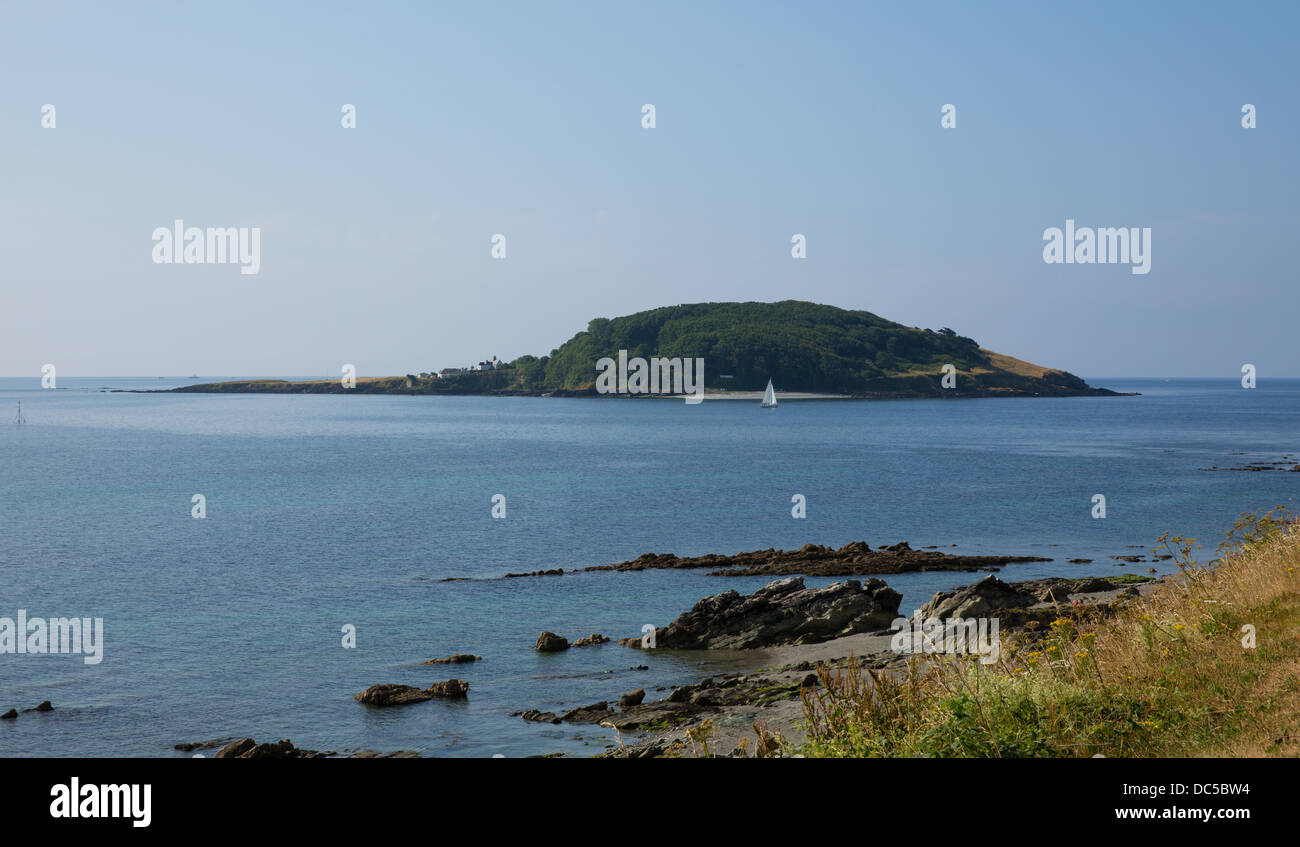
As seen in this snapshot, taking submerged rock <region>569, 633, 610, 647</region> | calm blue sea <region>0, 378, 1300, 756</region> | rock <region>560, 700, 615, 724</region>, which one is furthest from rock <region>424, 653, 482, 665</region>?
rock <region>560, 700, 615, 724</region>

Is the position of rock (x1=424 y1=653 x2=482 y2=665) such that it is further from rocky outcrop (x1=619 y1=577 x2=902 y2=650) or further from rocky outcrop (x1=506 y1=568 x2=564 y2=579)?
rocky outcrop (x1=506 y1=568 x2=564 y2=579)

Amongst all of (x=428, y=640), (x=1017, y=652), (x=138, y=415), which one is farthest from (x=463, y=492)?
(x=138, y=415)

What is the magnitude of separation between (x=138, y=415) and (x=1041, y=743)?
20423 centimetres

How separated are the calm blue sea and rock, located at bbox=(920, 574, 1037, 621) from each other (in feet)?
18.6

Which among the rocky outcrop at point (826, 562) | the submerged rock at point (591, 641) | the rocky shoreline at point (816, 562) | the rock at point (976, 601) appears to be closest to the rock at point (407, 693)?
the submerged rock at point (591, 641)

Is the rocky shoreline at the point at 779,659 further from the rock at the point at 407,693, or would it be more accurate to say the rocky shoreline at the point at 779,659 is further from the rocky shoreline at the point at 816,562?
the rocky shoreline at the point at 816,562

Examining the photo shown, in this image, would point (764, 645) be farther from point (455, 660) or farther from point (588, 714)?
point (455, 660)

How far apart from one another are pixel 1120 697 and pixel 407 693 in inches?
726

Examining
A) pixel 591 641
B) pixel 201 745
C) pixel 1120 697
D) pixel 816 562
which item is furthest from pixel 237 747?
pixel 816 562

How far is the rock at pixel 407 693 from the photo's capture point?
22984mm

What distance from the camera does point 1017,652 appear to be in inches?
458

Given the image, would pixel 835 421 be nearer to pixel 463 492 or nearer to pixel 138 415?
pixel 463 492
